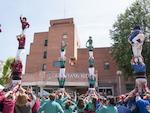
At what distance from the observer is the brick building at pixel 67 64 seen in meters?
40.1

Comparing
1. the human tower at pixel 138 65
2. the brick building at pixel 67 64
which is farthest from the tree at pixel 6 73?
the human tower at pixel 138 65

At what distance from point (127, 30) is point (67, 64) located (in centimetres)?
1388

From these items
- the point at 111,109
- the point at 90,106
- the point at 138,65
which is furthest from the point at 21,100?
the point at 138,65

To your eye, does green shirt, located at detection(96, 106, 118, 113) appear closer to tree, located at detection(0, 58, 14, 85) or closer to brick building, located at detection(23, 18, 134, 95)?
tree, located at detection(0, 58, 14, 85)

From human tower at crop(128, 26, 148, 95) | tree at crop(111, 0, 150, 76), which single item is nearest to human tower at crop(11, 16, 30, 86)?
human tower at crop(128, 26, 148, 95)

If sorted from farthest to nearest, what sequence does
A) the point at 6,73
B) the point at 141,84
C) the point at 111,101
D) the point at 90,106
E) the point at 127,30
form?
the point at 6,73
the point at 127,30
the point at 90,106
the point at 141,84
the point at 111,101

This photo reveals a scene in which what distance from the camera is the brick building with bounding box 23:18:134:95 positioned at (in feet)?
131

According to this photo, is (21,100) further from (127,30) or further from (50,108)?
(127,30)

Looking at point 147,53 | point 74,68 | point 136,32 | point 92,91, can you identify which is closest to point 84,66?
point 74,68

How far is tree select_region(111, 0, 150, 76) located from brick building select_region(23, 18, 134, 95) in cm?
443

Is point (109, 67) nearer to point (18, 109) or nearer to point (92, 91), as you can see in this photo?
point (92, 91)

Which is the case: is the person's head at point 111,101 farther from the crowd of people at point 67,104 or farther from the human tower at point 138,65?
the human tower at point 138,65

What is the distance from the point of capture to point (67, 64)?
45781mm

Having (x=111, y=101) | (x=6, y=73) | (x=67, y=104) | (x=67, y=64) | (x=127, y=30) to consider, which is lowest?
(x=67, y=104)
